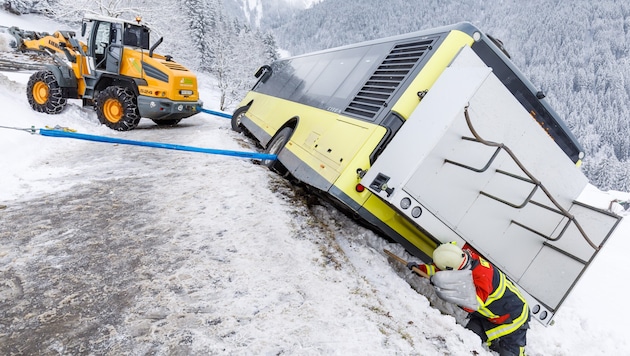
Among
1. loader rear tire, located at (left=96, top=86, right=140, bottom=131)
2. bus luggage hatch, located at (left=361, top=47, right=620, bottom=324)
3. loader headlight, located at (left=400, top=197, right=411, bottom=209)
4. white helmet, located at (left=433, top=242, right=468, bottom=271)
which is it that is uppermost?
bus luggage hatch, located at (left=361, top=47, right=620, bottom=324)

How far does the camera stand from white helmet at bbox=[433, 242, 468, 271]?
3641mm

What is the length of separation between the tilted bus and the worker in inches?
12.0

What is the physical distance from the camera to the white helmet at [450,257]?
3.64 m

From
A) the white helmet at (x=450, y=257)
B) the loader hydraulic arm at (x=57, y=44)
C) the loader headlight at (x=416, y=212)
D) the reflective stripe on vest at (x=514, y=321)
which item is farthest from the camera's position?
the loader hydraulic arm at (x=57, y=44)

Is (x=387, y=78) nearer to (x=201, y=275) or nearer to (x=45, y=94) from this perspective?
(x=201, y=275)

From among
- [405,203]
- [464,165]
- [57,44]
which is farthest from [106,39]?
[464,165]

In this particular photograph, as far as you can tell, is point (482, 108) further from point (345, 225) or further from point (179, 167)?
point (179, 167)

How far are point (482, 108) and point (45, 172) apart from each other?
246 inches

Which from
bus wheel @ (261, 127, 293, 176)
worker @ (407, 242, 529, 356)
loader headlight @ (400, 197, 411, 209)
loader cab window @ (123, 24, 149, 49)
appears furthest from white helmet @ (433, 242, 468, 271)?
loader cab window @ (123, 24, 149, 49)

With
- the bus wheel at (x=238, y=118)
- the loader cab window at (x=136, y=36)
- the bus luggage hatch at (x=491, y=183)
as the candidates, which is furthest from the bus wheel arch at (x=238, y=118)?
the bus luggage hatch at (x=491, y=183)

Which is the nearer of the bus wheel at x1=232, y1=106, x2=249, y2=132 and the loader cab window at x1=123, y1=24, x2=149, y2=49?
the loader cab window at x1=123, y1=24, x2=149, y2=49

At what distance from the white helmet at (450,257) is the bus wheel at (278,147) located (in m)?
3.56

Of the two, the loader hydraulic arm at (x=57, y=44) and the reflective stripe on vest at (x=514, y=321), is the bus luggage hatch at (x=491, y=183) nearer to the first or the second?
the reflective stripe on vest at (x=514, y=321)

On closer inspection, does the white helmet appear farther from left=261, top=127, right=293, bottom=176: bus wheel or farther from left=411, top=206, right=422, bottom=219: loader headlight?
left=261, top=127, right=293, bottom=176: bus wheel
